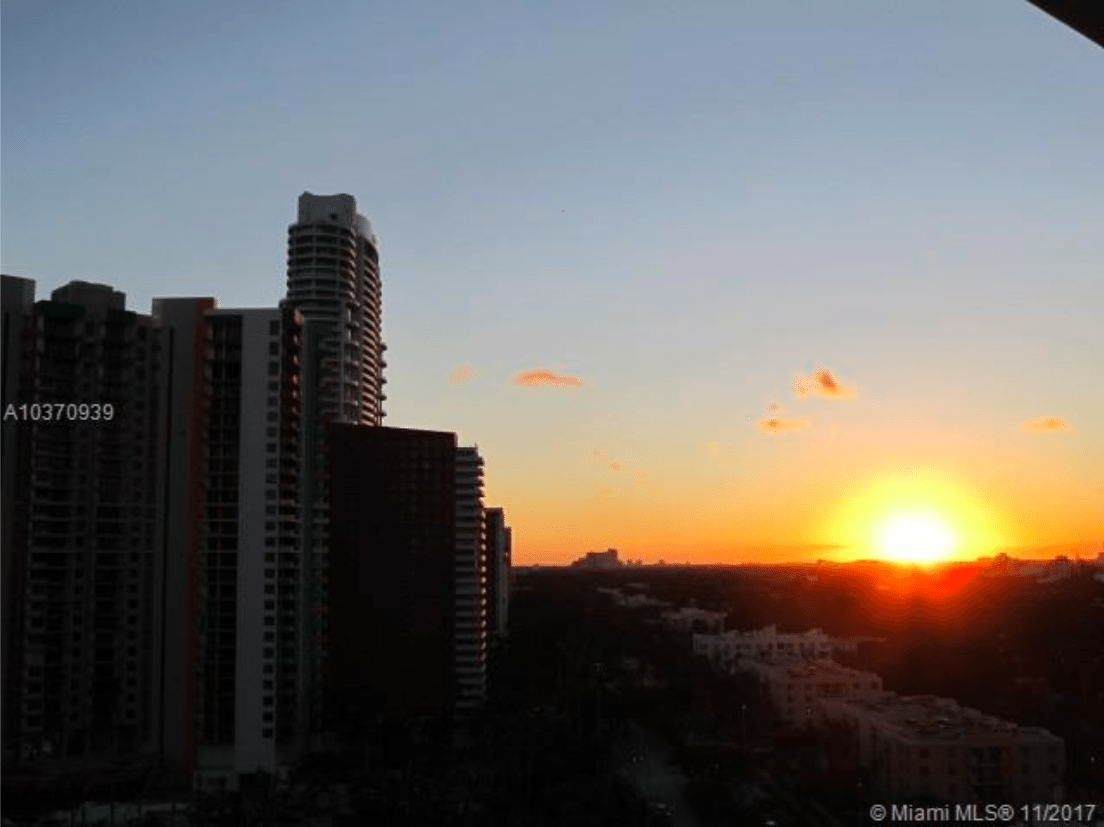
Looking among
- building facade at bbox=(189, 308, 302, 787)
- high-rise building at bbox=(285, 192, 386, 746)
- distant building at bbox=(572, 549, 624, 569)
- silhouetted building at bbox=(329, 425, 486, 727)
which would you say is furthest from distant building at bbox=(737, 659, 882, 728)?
distant building at bbox=(572, 549, 624, 569)

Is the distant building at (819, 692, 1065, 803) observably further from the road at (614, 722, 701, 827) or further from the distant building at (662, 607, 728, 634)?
the distant building at (662, 607, 728, 634)

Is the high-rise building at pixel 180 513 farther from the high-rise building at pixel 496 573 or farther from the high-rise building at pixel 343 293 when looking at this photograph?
the high-rise building at pixel 496 573

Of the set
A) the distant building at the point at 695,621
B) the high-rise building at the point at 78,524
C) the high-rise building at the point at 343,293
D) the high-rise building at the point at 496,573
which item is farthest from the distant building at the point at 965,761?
the distant building at the point at 695,621

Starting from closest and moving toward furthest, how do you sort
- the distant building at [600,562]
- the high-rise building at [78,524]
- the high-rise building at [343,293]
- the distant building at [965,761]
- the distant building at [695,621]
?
the distant building at [965,761], the high-rise building at [78,524], the high-rise building at [343,293], the distant building at [695,621], the distant building at [600,562]

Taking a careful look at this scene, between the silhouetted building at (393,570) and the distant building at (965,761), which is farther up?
the silhouetted building at (393,570)

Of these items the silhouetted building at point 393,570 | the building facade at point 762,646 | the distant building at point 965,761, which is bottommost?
the building facade at point 762,646

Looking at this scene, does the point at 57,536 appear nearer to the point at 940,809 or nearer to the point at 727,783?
the point at 727,783

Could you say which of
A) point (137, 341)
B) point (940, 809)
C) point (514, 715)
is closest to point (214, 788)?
point (514, 715)
